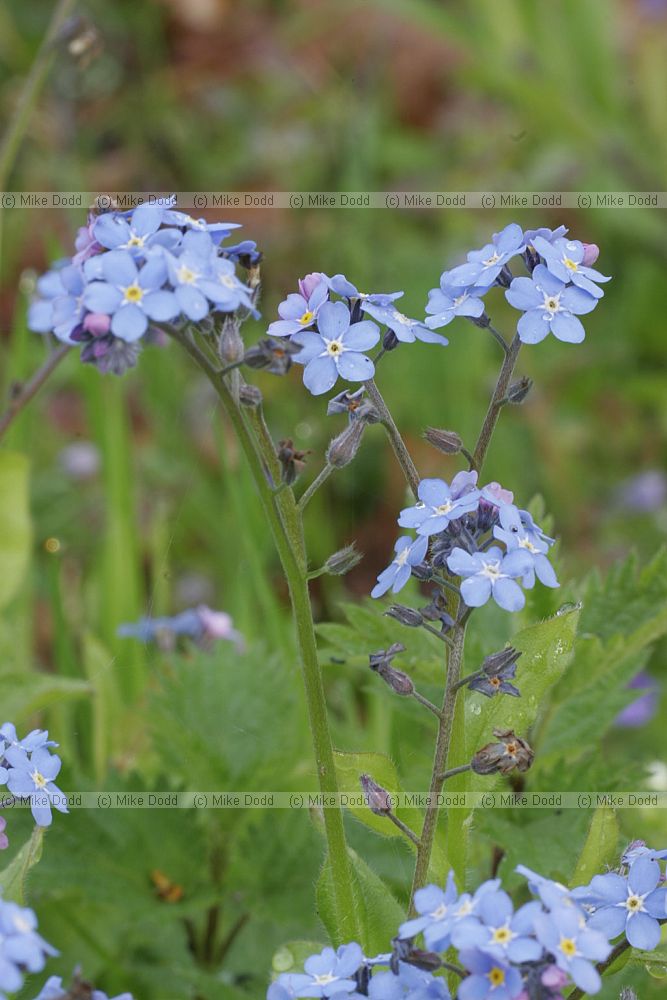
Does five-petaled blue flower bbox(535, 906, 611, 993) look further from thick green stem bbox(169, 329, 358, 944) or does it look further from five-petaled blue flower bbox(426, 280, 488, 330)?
five-petaled blue flower bbox(426, 280, 488, 330)

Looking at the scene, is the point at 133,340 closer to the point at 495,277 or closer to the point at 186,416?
the point at 495,277

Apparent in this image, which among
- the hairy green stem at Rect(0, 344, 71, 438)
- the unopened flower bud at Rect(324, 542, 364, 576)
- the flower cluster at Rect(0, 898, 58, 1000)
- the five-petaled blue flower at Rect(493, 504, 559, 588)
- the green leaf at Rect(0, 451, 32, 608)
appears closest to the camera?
the flower cluster at Rect(0, 898, 58, 1000)

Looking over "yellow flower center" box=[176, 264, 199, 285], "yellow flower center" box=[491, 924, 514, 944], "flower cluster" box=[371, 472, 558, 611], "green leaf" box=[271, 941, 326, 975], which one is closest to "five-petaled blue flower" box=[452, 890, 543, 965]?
"yellow flower center" box=[491, 924, 514, 944]

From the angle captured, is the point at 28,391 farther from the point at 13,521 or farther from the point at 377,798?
the point at 377,798

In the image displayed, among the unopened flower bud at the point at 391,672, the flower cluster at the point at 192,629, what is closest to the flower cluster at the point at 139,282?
the unopened flower bud at the point at 391,672

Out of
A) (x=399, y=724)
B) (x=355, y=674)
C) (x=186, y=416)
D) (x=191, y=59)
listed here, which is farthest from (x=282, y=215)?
(x=399, y=724)

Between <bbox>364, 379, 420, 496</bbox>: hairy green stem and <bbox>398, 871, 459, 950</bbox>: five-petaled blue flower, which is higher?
<bbox>364, 379, 420, 496</bbox>: hairy green stem

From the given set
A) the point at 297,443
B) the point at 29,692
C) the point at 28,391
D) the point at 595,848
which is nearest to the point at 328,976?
the point at 595,848

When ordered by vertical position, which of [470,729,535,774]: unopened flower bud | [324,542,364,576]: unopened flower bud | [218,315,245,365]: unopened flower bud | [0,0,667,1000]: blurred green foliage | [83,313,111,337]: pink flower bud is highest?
[83,313,111,337]: pink flower bud
